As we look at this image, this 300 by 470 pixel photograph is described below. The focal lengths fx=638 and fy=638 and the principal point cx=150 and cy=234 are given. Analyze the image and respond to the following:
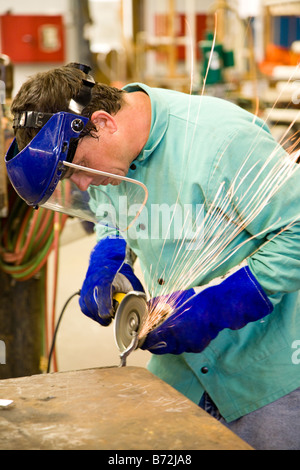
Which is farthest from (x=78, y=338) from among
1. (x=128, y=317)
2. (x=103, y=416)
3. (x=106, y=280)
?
(x=103, y=416)

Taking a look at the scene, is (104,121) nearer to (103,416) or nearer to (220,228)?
(220,228)

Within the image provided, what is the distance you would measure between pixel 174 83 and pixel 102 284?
6.96 metres

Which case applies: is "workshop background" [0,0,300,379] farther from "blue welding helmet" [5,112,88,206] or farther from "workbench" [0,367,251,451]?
"workbench" [0,367,251,451]

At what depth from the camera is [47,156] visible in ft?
4.94

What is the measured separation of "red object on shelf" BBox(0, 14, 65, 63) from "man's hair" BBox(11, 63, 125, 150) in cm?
692

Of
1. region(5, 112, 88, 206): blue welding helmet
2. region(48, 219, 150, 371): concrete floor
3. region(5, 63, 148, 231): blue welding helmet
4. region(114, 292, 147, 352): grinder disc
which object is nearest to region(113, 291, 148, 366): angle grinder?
region(114, 292, 147, 352): grinder disc

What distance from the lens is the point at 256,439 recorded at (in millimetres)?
1819

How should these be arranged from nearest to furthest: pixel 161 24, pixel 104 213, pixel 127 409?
pixel 127 409, pixel 104 213, pixel 161 24

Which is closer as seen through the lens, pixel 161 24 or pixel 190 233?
pixel 190 233

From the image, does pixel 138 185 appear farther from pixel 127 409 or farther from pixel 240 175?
Answer: pixel 127 409

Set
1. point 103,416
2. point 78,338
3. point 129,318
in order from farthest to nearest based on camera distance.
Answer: point 78,338 < point 129,318 < point 103,416

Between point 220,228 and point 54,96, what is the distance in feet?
1.82

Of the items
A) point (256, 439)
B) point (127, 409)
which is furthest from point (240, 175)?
point (256, 439)
